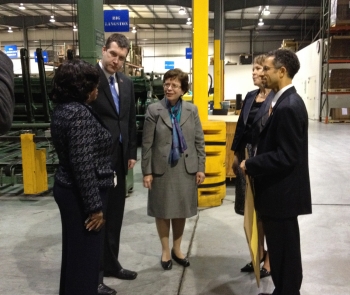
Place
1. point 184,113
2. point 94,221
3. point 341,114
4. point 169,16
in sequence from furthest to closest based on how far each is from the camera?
1. point 169,16
2. point 341,114
3. point 184,113
4. point 94,221

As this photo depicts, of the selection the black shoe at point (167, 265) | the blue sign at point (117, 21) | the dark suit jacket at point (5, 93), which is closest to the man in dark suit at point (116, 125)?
the black shoe at point (167, 265)

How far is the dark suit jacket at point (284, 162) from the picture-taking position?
1.81 meters

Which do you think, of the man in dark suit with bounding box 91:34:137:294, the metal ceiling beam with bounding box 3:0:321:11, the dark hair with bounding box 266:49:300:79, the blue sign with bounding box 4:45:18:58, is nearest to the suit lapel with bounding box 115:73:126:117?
the man in dark suit with bounding box 91:34:137:294

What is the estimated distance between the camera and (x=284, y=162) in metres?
1.81

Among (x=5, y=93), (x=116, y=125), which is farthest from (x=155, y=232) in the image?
(x=5, y=93)

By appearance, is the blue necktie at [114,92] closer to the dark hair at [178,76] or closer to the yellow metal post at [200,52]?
the dark hair at [178,76]

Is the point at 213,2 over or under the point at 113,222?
over

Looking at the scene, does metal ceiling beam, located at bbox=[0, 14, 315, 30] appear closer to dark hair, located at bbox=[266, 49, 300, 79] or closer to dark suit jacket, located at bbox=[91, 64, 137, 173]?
dark suit jacket, located at bbox=[91, 64, 137, 173]

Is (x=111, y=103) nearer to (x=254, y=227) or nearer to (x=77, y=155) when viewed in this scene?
(x=77, y=155)

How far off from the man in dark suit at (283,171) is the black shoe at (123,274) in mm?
1135

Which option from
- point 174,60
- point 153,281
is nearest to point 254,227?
point 153,281

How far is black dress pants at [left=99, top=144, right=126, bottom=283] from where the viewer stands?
8.35ft

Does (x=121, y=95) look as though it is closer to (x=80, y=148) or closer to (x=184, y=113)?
(x=184, y=113)

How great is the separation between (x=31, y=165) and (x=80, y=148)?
10.6ft
